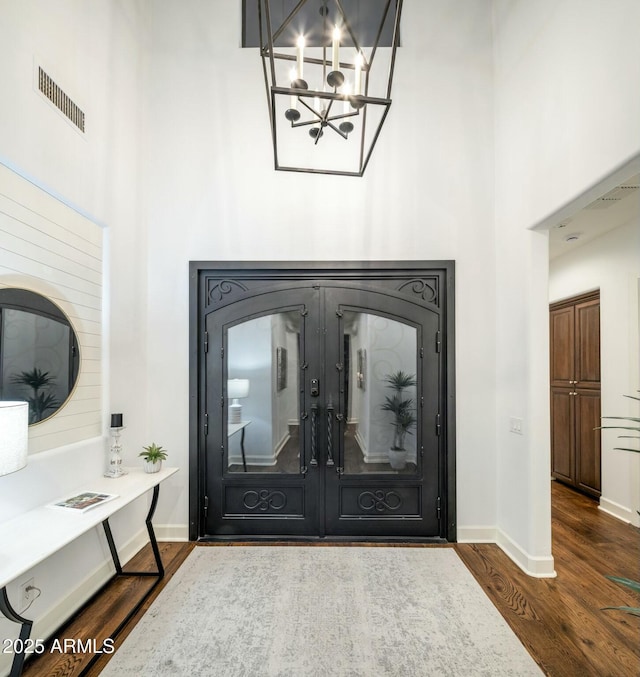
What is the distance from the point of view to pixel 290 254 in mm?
3387

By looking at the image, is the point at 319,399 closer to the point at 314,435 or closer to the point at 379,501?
the point at 314,435

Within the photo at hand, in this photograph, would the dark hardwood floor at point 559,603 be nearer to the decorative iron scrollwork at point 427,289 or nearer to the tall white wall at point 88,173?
the tall white wall at point 88,173

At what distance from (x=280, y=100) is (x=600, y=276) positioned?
3567 mm

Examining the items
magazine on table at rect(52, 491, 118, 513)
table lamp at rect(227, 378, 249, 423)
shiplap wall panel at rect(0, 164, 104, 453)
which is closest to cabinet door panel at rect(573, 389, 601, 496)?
table lamp at rect(227, 378, 249, 423)

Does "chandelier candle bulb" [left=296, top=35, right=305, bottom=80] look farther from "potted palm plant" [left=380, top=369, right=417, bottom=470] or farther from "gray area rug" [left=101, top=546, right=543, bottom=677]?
"gray area rug" [left=101, top=546, right=543, bottom=677]

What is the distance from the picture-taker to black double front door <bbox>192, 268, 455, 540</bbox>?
133 inches

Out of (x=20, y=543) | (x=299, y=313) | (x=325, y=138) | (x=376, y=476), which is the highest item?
(x=325, y=138)

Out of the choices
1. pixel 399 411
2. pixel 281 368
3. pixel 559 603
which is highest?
pixel 281 368

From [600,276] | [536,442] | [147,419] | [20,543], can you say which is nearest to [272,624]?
[20,543]

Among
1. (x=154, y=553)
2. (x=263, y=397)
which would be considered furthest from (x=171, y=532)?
(x=263, y=397)

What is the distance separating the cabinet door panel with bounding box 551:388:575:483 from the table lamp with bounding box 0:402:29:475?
504 centimetres

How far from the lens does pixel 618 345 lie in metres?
3.93

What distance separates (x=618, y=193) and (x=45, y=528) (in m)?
4.20

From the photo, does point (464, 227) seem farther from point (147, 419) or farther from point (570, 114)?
point (147, 419)
